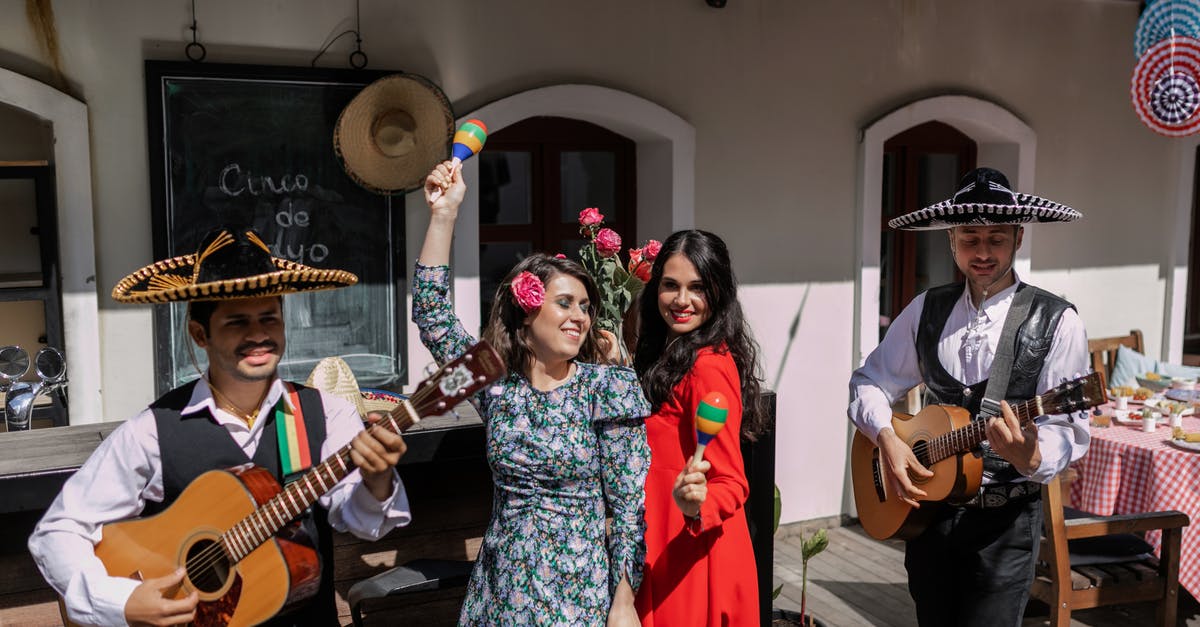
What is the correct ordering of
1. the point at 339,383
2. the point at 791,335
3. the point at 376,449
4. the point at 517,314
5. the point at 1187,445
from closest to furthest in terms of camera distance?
1. the point at 376,449
2. the point at 517,314
3. the point at 339,383
4. the point at 1187,445
5. the point at 791,335

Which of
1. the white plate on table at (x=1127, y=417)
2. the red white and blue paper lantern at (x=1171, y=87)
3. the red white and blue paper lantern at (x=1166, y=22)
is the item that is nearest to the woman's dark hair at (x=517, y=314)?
the white plate on table at (x=1127, y=417)

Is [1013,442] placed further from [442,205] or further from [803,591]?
[442,205]

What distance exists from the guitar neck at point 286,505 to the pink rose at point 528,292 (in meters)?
0.62

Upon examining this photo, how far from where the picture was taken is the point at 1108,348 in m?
6.82

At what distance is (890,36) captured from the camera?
6.13 meters

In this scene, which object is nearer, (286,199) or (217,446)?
(217,446)

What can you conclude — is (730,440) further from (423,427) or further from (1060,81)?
(1060,81)

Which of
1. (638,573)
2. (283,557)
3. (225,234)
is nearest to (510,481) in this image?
(638,573)

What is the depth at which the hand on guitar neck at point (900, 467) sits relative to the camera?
3209 mm

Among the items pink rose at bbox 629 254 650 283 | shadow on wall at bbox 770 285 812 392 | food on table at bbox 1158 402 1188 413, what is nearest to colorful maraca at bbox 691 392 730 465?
pink rose at bbox 629 254 650 283

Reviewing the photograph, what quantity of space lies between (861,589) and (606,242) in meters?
2.94

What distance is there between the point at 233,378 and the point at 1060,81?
628cm

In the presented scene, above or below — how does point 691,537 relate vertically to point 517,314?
below

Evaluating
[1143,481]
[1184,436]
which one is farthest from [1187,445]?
[1143,481]
